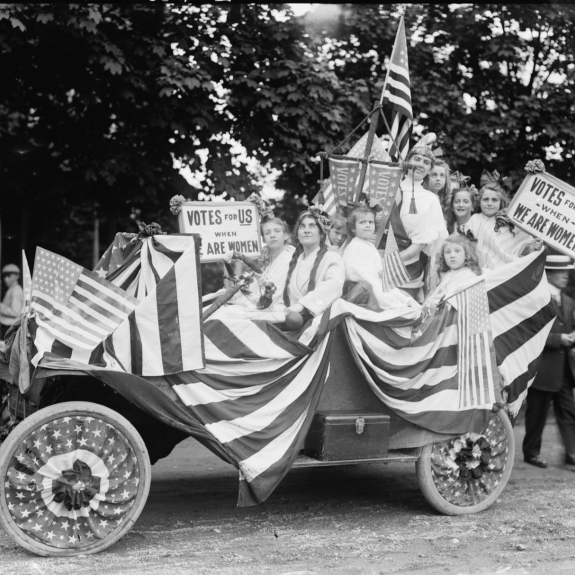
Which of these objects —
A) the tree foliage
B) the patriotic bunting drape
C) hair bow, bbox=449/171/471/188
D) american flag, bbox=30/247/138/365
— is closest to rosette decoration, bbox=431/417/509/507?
the patriotic bunting drape

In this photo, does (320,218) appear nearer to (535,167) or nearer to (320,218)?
(320,218)

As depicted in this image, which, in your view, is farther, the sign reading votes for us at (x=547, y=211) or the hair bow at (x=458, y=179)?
the hair bow at (x=458, y=179)

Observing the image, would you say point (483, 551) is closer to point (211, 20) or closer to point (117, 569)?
point (117, 569)

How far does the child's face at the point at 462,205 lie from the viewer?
6613 millimetres

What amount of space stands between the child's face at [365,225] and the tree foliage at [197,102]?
140 inches

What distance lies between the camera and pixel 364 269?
5.42 meters

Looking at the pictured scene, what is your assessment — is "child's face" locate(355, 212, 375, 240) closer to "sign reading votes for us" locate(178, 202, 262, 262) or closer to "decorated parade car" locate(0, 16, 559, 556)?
"decorated parade car" locate(0, 16, 559, 556)

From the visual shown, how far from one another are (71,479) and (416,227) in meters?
3.35

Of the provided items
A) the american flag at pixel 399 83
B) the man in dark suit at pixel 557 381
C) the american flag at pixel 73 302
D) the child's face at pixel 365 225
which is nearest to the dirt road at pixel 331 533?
the man in dark suit at pixel 557 381

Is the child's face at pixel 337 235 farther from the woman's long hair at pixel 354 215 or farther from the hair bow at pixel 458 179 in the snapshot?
the hair bow at pixel 458 179

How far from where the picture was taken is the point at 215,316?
479cm

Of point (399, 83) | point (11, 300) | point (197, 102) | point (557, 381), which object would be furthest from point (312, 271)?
point (11, 300)

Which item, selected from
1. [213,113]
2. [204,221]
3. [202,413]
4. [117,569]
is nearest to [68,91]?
[213,113]

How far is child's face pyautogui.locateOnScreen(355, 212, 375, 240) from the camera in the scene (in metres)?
5.56
